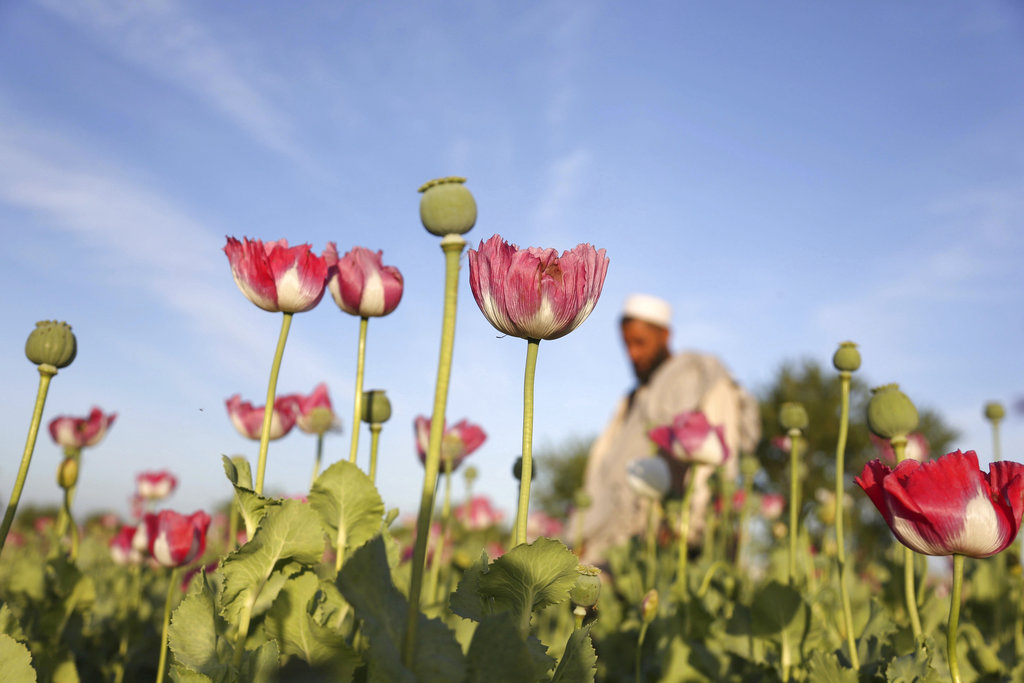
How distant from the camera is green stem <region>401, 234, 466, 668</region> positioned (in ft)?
2.26

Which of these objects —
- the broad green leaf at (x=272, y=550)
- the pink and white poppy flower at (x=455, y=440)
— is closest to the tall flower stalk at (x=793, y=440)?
→ the pink and white poppy flower at (x=455, y=440)

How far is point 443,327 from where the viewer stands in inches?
28.1

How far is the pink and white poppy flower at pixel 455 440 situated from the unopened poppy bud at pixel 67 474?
2.97 ft

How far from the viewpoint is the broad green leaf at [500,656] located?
768 mm

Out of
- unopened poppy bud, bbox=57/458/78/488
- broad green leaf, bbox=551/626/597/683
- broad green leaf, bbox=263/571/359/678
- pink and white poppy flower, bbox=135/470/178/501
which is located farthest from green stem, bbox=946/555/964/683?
pink and white poppy flower, bbox=135/470/178/501

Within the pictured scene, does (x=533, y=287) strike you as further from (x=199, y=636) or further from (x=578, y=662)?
(x=199, y=636)

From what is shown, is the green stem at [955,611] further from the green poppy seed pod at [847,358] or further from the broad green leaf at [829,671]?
the green poppy seed pod at [847,358]

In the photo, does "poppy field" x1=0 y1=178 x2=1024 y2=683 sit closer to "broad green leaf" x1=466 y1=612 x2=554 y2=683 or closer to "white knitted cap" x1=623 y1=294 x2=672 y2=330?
"broad green leaf" x1=466 y1=612 x2=554 y2=683

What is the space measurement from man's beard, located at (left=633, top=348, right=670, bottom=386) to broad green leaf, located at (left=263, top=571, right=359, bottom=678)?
624cm

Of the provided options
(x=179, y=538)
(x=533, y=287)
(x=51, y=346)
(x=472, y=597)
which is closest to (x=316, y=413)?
(x=179, y=538)

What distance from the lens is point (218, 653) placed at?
1014mm

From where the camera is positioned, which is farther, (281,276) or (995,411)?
(995,411)

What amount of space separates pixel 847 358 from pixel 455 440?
1.01 meters

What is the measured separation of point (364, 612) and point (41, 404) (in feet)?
2.72
